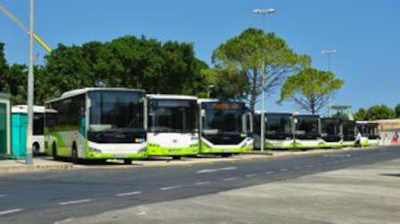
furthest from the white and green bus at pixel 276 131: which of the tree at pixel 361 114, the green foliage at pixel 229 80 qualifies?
the tree at pixel 361 114

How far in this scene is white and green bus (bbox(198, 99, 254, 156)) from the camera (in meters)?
34.8

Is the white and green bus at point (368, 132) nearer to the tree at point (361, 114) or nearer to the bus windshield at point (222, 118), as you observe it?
the bus windshield at point (222, 118)

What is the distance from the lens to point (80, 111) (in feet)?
88.2

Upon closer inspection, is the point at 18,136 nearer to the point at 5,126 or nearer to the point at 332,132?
the point at 5,126

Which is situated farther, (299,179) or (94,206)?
→ (299,179)

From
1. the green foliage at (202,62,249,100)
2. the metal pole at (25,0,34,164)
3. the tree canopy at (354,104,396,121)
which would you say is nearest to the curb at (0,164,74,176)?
the metal pole at (25,0,34,164)

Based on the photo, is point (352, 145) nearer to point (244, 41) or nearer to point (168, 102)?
point (244, 41)

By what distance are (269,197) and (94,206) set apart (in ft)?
12.7

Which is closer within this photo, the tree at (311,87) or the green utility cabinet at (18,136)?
the green utility cabinet at (18,136)

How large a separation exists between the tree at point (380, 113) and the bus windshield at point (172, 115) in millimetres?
134912

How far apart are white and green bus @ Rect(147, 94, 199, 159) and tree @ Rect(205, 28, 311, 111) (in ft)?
83.4

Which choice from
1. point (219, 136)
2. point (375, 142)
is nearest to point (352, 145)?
point (375, 142)

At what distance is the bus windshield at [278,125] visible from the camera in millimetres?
51094

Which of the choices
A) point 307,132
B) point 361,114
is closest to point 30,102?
point 307,132
